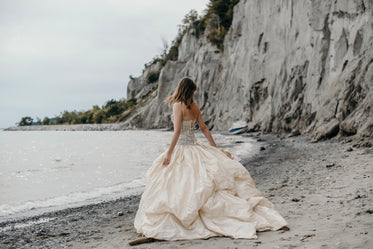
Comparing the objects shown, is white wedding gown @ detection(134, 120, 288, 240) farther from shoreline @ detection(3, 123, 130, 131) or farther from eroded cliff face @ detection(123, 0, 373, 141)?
shoreline @ detection(3, 123, 130, 131)

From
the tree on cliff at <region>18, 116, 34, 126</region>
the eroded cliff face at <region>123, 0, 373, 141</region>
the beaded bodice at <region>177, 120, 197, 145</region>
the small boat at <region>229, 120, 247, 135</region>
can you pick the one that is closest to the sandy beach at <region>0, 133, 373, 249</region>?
the beaded bodice at <region>177, 120, 197, 145</region>

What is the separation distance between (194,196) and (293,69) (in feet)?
73.8

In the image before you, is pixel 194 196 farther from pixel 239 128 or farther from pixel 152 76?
pixel 152 76

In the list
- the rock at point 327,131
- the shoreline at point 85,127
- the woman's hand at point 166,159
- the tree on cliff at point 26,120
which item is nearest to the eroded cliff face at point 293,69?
the rock at point 327,131

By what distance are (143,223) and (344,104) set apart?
12.7 m

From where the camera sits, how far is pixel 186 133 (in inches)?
194

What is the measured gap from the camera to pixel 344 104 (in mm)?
14539

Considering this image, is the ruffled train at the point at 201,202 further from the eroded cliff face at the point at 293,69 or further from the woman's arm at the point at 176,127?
the eroded cliff face at the point at 293,69

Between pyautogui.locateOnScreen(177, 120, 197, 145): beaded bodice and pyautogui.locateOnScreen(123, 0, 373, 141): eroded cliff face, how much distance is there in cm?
904

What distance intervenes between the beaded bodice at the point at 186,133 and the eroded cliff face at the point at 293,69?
904 cm

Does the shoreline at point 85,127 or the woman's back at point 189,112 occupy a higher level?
the woman's back at point 189,112

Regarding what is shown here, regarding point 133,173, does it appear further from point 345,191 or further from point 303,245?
point 303,245

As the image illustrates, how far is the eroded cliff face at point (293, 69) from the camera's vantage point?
14.9 metres

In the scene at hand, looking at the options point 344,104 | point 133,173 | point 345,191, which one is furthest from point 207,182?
point 344,104
